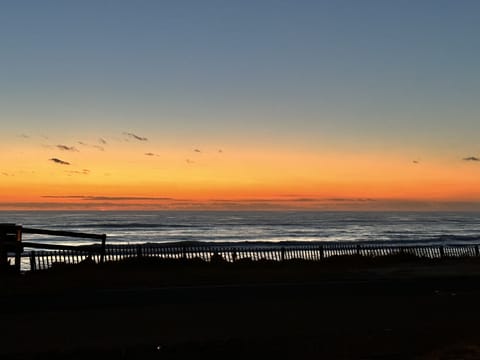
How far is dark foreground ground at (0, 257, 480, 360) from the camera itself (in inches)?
333

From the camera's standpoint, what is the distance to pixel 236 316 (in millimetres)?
11305

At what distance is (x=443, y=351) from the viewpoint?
8.14 metres

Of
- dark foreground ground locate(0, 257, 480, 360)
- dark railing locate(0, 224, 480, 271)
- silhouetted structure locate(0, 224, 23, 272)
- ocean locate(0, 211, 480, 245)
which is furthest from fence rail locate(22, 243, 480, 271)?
ocean locate(0, 211, 480, 245)

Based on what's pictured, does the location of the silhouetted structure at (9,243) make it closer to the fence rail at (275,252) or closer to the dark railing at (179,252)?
the dark railing at (179,252)

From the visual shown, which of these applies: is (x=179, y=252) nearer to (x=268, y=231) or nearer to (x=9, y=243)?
(x=9, y=243)

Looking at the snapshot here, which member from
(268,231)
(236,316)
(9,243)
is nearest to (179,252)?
(9,243)

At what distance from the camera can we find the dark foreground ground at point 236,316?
8.47 metres

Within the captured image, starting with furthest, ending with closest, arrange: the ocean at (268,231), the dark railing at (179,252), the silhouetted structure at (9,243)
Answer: the ocean at (268,231) < the dark railing at (179,252) < the silhouetted structure at (9,243)

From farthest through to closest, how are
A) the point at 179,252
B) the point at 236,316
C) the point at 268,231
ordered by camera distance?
the point at 268,231, the point at 179,252, the point at 236,316

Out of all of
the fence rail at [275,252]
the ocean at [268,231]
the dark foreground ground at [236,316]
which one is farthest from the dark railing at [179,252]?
the ocean at [268,231]

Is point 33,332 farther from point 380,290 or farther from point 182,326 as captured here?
point 380,290

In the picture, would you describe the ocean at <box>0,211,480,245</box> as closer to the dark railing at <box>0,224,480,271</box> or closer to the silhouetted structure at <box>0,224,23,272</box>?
the dark railing at <box>0,224,480,271</box>

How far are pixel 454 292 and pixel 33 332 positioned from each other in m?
10.1

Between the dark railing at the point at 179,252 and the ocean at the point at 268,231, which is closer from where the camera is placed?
the dark railing at the point at 179,252
